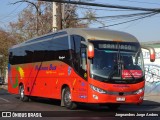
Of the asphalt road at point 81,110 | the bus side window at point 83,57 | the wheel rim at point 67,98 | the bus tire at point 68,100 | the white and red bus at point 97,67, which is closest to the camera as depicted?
the asphalt road at point 81,110

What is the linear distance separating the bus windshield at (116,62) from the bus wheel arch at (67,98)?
219 centimetres

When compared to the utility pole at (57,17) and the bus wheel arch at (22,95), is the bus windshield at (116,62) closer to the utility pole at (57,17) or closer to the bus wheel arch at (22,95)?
the bus wheel arch at (22,95)

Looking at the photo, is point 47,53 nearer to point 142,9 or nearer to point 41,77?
point 41,77

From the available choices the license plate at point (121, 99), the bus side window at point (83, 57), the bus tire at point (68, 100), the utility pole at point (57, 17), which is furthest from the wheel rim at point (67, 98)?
the utility pole at point (57, 17)

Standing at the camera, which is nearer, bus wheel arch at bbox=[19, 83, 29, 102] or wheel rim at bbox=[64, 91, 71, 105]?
wheel rim at bbox=[64, 91, 71, 105]

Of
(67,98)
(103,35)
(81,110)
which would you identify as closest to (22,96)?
(67,98)

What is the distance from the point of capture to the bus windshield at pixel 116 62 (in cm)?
1650

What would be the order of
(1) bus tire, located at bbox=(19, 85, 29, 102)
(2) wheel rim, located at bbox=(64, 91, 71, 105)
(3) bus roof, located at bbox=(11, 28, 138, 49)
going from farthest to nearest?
(1) bus tire, located at bbox=(19, 85, 29, 102) < (2) wheel rim, located at bbox=(64, 91, 71, 105) < (3) bus roof, located at bbox=(11, 28, 138, 49)

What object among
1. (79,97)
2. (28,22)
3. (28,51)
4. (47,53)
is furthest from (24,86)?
(28,22)

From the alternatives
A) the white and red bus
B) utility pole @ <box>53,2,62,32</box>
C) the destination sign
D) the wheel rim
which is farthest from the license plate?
utility pole @ <box>53,2,62,32</box>

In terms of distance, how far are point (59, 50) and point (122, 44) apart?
342cm

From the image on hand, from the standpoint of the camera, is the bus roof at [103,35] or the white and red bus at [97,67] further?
the bus roof at [103,35]

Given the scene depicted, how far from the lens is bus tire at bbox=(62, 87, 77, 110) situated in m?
18.0

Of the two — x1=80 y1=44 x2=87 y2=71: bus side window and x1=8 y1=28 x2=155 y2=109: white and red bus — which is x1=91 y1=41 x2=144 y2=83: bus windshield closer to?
x1=8 y1=28 x2=155 y2=109: white and red bus
